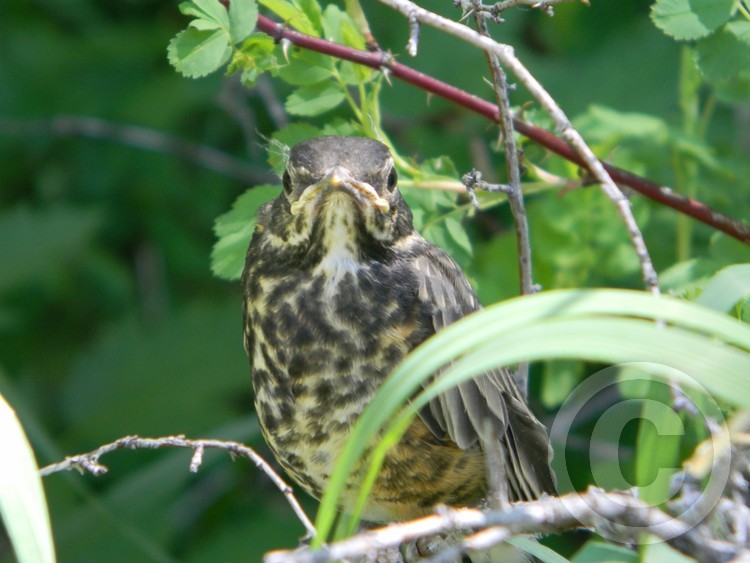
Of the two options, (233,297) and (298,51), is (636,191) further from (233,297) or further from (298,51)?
(233,297)

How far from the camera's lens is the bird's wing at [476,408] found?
2.22 m

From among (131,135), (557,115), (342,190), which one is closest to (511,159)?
(557,115)

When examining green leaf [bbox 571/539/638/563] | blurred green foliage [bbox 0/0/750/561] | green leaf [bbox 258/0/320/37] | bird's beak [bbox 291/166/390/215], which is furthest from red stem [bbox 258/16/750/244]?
green leaf [bbox 571/539/638/563]

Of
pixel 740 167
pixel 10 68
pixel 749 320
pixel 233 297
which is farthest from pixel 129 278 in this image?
pixel 749 320

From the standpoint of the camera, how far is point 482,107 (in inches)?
90.4

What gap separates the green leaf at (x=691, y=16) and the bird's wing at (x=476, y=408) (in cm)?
69

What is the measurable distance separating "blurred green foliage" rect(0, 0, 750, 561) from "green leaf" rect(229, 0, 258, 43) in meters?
1.23

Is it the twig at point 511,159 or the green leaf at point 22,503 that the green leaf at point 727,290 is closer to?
the twig at point 511,159

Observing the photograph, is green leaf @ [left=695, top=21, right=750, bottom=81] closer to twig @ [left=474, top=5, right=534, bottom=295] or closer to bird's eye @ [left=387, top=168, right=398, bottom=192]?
twig @ [left=474, top=5, right=534, bottom=295]

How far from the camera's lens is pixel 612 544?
1.75 metres

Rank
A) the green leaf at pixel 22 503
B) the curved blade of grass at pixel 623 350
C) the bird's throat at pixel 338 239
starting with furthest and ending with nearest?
1. the bird's throat at pixel 338 239
2. the green leaf at pixel 22 503
3. the curved blade of grass at pixel 623 350

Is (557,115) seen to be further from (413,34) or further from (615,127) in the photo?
(615,127)

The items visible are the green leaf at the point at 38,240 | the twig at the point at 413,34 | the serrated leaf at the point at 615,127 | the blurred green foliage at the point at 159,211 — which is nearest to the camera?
the twig at the point at 413,34

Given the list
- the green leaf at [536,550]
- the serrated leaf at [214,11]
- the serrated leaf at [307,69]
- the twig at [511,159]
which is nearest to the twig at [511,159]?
the twig at [511,159]
